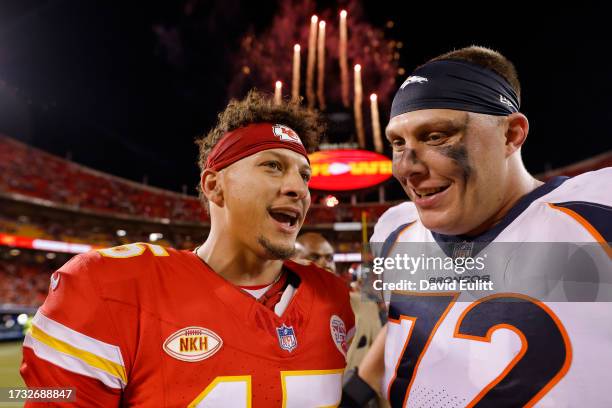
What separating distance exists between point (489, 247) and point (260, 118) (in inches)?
50.5

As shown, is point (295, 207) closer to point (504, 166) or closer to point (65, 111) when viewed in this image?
point (504, 166)

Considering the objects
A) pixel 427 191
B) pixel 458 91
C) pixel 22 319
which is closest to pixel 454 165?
pixel 427 191

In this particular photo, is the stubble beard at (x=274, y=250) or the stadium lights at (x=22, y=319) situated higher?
the stubble beard at (x=274, y=250)

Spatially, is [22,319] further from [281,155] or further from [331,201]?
[281,155]

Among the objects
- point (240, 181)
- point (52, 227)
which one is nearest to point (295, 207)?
point (240, 181)

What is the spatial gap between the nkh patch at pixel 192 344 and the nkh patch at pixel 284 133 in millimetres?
983

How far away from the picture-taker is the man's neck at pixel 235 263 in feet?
6.73

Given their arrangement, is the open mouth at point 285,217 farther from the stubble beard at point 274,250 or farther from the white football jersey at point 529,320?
the white football jersey at point 529,320

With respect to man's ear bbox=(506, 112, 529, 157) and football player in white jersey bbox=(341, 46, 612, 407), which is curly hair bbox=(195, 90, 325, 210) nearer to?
football player in white jersey bbox=(341, 46, 612, 407)

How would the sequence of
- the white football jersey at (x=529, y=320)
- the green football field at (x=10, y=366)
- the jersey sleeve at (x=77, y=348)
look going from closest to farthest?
the white football jersey at (x=529, y=320) < the jersey sleeve at (x=77, y=348) < the green football field at (x=10, y=366)

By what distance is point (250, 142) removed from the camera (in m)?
2.14

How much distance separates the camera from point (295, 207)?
2.06 metres

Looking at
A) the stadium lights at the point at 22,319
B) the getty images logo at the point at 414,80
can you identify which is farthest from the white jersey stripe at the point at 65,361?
the stadium lights at the point at 22,319

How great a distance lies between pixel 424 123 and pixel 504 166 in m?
0.35
